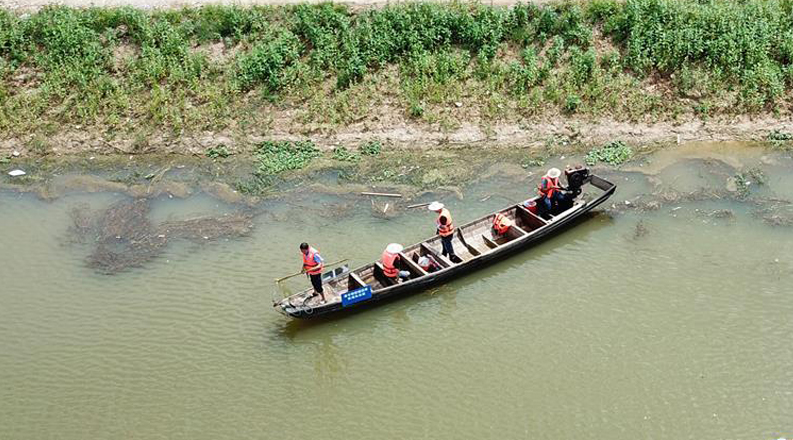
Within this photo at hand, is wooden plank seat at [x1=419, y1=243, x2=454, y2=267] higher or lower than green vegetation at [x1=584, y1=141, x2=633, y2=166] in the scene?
lower

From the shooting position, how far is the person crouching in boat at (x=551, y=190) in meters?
16.2

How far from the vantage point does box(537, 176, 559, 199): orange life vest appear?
16172mm

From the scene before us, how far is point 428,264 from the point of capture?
15.1m

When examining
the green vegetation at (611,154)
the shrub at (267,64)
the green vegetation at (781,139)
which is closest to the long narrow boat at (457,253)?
the green vegetation at (611,154)

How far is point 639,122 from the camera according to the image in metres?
19.7

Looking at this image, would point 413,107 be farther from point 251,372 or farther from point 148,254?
point 251,372

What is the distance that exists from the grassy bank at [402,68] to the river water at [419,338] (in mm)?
3832

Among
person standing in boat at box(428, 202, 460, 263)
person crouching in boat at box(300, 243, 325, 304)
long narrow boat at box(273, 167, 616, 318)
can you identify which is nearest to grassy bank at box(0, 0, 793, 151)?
long narrow boat at box(273, 167, 616, 318)

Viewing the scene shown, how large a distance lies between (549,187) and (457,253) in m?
2.51

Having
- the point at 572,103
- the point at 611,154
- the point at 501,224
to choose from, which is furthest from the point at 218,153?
the point at 611,154

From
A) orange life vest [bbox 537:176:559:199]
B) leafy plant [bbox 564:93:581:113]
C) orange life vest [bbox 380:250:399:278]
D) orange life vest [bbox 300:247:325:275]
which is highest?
leafy plant [bbox 564:93:581:113]

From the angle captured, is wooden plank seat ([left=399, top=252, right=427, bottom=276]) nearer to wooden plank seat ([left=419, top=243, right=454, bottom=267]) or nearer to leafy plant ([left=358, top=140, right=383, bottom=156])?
wooden plank seat ([left=419, top=243, right=454, bottom=267])

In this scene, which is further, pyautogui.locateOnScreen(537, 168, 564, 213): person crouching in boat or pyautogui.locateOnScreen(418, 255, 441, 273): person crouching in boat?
pyautogui.locateOnScreen(537, 168, 564, 213): person crouching in boat

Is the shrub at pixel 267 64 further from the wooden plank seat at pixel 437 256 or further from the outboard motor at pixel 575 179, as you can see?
the outboard motor at pixel 575 179
